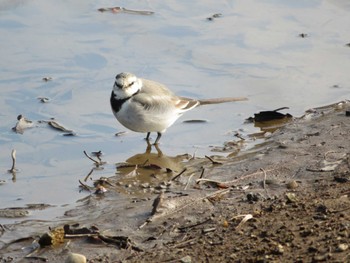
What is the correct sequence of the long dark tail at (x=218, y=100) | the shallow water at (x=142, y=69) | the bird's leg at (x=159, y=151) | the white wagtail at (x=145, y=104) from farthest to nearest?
the long dark tail at (x=218, y=100) → the white wagtail at (x=145, y=104) → the bird's leg at (x=159, y=151) → the shallow water at (x=142, y=69)

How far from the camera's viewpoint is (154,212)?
688 centimetres

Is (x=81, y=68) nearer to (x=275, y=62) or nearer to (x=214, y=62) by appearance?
(x=214, y=62)

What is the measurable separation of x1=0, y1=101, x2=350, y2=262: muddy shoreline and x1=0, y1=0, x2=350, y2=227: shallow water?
2.35 ft

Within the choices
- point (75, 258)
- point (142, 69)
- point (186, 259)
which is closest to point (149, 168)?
point (142, 69)

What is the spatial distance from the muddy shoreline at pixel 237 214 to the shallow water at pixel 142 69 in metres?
0.72

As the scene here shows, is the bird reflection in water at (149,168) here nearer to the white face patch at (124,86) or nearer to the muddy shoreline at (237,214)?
the muddy shoreline at (237,214)

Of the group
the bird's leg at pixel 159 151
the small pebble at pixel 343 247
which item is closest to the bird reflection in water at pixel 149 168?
the bird's leg at pixel 159 151

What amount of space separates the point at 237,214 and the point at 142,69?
4804 millimetres

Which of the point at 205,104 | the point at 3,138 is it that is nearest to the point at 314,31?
the point at 205,104

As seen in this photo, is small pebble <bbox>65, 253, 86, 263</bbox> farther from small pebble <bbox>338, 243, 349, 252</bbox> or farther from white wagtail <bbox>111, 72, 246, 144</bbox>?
white wagtail <bbox>111, 72, 246, 144</bbox>

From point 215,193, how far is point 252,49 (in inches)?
194

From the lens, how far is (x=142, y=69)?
36.3 feet

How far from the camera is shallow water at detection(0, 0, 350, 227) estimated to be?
9.13 m

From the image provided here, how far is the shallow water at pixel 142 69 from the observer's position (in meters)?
9.13
